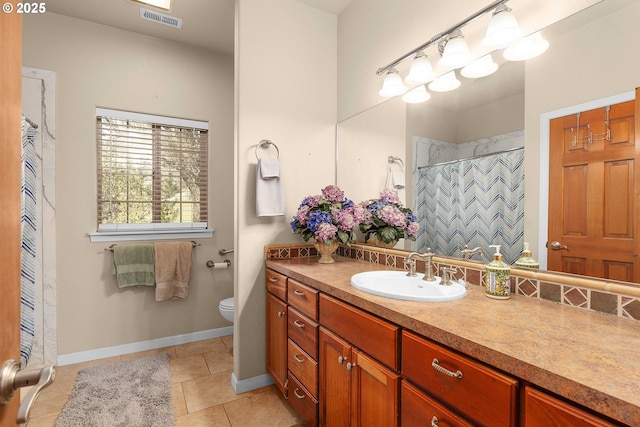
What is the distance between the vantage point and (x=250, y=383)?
2.10 m

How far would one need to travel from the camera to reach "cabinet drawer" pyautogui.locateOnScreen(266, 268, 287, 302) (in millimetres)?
1837

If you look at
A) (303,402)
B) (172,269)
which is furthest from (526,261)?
(172,269)

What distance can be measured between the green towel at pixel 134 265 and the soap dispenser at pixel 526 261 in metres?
2.61

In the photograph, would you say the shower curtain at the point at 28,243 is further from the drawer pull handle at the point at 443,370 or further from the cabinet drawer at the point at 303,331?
the drawer pull handle at the point at 443,370

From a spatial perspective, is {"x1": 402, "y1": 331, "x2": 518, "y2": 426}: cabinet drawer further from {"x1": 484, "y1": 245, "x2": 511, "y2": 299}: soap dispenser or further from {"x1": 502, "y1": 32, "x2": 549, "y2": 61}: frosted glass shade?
{"x1": 502, "y1": 32, "x2": 549, "y2": 61}: frosted glass shade

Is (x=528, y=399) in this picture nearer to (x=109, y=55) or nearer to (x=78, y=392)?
(x=78, y=392)

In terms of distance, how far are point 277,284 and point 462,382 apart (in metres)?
1.28

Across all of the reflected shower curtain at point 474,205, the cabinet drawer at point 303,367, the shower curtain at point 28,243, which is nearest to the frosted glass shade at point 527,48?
the reflected shower curtain at point 474,205

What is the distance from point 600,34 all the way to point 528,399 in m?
1.18

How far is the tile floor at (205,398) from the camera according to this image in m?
1.79

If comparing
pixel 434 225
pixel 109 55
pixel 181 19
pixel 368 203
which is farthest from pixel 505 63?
pixel 109 55

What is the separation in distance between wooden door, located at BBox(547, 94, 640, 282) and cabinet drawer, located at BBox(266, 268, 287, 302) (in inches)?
50.4

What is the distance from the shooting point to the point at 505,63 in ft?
4.42

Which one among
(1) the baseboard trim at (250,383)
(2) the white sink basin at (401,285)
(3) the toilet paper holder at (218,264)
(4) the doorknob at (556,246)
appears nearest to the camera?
(4) the doorknob at (556,246)
